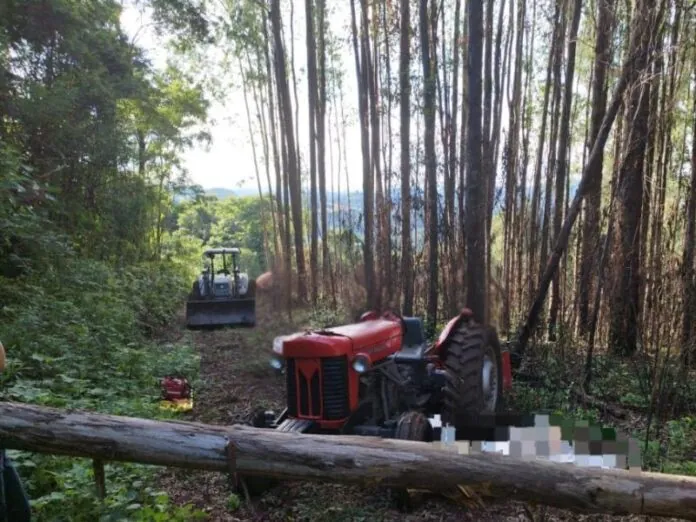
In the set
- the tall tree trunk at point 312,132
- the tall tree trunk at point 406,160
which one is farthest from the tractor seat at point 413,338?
the tall tree trunk at point 312,132

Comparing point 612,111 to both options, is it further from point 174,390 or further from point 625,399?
point 174,390

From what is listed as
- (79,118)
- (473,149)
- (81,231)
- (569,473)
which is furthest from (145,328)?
(569,473)

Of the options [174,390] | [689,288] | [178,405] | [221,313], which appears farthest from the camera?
[221,313]

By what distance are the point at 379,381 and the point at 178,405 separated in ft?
7.46

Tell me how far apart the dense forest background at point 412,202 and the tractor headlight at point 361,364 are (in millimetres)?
1420

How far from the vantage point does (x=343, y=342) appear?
3.76 meters

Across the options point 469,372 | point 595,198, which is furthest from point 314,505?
point 595,198

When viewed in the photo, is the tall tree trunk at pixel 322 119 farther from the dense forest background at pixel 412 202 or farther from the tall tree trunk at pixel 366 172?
the tall tree trunk at pixel 366 172

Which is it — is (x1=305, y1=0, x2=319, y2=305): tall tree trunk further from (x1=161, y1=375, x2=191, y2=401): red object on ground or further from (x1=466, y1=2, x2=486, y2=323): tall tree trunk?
(x1=161, y1=375, x2=191, y2=401): red object on ground

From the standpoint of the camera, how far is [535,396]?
5.35 meters

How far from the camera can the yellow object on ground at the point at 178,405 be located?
204 inches

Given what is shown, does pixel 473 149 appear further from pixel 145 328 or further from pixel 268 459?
pixel 145 328

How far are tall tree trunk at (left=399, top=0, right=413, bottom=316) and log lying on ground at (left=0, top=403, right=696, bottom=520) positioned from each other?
6.64 meters

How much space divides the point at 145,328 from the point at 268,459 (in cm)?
771
